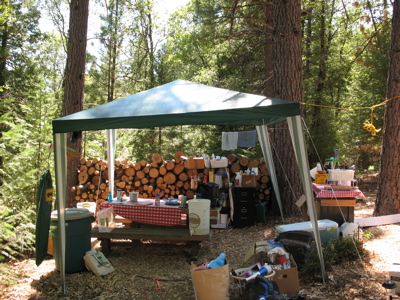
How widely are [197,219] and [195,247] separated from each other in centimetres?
38

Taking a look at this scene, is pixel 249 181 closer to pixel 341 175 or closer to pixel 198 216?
pixel 341 175

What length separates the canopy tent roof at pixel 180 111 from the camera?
382 cm

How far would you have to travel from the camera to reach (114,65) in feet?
50.8

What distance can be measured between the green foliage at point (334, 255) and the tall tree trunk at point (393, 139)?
202 centimetres

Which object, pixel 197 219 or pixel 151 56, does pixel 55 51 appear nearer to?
→ pixel 151 56

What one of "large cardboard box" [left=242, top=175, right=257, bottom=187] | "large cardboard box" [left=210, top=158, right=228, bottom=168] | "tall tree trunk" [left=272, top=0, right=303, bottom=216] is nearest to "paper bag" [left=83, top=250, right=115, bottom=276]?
"large cardboard box" [left=242, top=175, right=257, bottom=187]

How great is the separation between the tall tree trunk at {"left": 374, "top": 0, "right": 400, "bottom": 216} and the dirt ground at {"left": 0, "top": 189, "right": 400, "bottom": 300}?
583 millimetres

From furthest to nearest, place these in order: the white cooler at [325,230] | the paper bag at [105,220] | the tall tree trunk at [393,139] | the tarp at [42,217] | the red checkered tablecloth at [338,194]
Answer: the tall tree trunk at [393,139]
the red checkered tablecloth at [338,194]
the paper bag at [105,220]
the white cooler at [325,230]
the tarp at [42,217]

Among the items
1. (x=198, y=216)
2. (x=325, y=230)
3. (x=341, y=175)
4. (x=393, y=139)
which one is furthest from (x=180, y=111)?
(x=393, y=139)

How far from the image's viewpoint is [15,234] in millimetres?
4277

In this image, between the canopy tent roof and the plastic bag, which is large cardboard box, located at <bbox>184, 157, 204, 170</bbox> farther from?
the plastic bag

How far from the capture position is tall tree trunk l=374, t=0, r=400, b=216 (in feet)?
18.3

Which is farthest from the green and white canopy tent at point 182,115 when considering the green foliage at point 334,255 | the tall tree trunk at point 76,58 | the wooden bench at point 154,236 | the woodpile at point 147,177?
the woodpile at point 147,177

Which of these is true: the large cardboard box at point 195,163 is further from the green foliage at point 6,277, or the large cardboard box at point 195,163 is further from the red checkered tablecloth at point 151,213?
the green foliage at point 6,277
